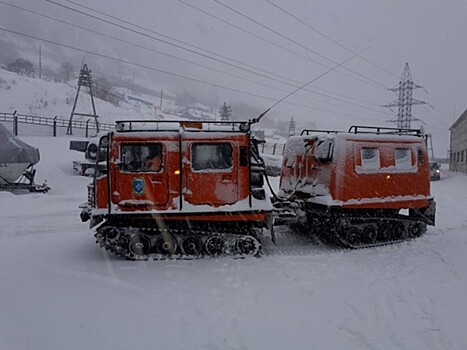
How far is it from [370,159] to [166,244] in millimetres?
4832

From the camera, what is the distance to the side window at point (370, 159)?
360 inches

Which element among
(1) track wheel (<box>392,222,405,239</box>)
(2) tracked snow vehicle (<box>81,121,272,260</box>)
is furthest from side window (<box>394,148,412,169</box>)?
(2) tracked snow vehicle (<box>81,121,272,260</box>)

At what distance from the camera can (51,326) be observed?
4836 millimetres

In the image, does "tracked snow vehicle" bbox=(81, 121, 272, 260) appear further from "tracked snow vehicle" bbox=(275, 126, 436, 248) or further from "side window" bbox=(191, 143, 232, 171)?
"tracked snow vehicle" bbox=(275, 126, 436, 248)

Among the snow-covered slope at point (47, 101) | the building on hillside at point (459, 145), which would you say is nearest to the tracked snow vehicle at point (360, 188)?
the building on hillside at point (459, 145)

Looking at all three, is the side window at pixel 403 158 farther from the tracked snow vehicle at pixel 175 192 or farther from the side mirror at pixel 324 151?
the tracked snow vehicle at pixel 175 192

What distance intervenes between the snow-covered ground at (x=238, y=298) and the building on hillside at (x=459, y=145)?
3416 centimetres

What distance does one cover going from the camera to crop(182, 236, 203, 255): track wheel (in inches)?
314

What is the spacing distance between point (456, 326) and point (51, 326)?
15.6ft

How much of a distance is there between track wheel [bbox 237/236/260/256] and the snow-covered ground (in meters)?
0.24

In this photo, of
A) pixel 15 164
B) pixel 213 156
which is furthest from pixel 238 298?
pixel 15 164

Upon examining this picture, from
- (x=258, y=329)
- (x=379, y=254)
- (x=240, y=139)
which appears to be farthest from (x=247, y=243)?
(x=258, y=329)

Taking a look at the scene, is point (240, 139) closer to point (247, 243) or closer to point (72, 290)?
point (247, 243)

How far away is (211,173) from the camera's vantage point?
7.93m
